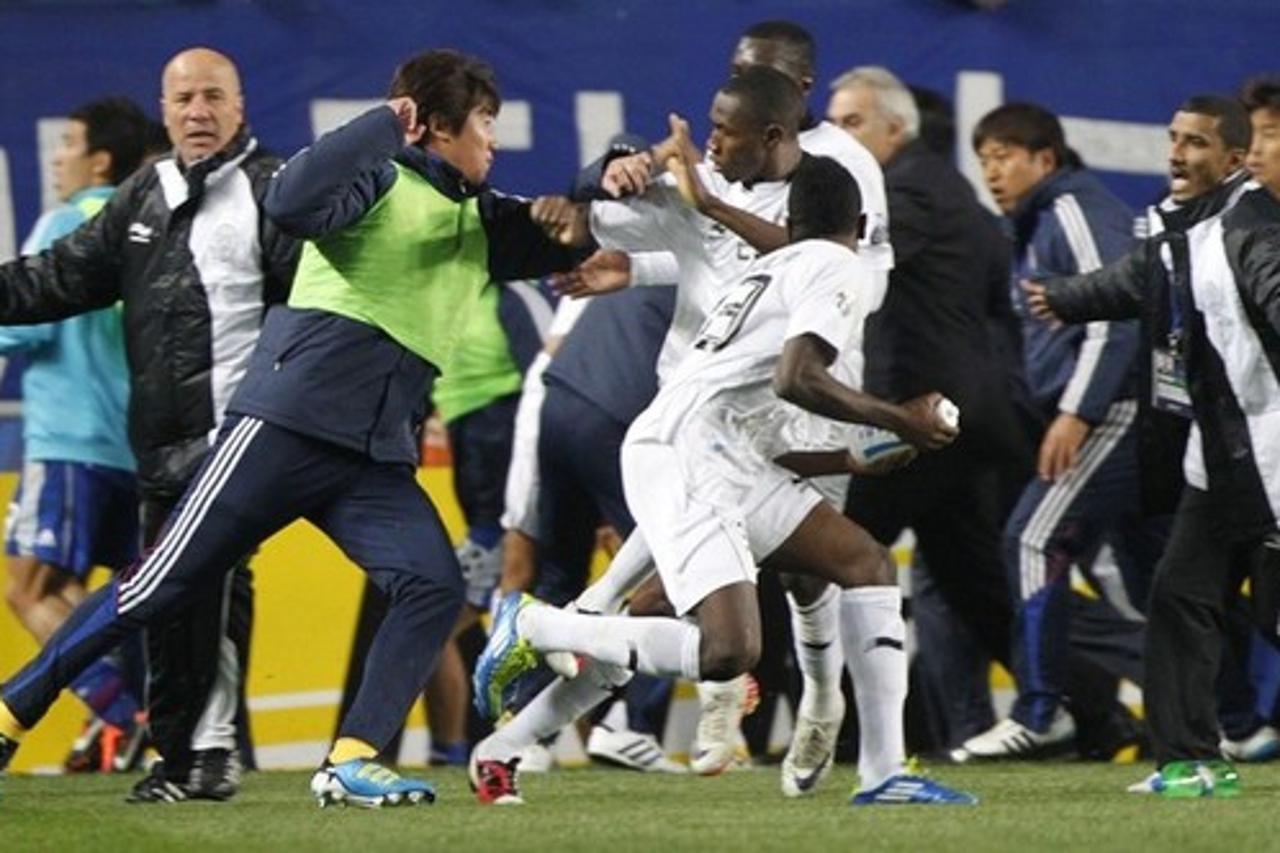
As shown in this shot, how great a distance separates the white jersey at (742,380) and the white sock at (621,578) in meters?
0.53

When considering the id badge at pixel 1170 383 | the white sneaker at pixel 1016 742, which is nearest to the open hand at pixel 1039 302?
the id badge at pixel 1170 383

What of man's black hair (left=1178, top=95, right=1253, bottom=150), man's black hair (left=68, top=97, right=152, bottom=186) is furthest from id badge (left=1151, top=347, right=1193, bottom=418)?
man's black hair (left=68, top=97, right=152, bottom=186)

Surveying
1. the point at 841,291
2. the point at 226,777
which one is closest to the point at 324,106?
the point at 226,777

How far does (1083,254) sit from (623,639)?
135 inches

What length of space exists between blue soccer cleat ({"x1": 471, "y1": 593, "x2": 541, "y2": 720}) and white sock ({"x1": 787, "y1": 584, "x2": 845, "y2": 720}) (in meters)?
0.95

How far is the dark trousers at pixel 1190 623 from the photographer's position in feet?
33.5

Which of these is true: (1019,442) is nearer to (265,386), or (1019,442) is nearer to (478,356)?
(478,356)

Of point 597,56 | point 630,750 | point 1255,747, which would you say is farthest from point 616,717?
point 597,56

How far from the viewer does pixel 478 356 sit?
13547 mm

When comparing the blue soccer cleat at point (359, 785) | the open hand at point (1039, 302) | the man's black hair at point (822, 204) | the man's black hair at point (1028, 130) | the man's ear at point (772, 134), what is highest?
the man's black hair at point (1028, 130)

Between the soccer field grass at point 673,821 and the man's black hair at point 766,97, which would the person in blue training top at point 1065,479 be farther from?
the man's black hair at point 766,97

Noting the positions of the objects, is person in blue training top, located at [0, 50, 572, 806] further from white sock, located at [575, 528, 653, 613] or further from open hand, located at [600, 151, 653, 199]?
→ white sock, located at [575, 528, 653, 613]

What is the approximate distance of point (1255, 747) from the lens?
12391mm

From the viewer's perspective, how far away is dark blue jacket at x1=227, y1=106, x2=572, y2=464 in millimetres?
9398
